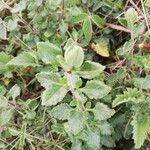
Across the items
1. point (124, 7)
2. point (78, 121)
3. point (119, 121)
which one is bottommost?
point (119, 121)

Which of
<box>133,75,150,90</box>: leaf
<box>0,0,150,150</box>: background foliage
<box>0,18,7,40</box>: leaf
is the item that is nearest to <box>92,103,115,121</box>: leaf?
<box>0,0,150,150</box>: background foliage

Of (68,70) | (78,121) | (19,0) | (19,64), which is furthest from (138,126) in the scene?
(19,0)

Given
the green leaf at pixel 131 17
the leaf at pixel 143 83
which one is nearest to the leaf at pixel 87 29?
the green leaf at pixel 131 17

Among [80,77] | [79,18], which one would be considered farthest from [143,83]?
[79,18]

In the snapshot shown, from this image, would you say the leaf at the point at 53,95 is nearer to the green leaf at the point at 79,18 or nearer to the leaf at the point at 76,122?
the leaf at the point at 76,122

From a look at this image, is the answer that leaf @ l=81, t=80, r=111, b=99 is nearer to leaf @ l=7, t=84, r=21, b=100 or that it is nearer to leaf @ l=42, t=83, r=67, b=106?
leaf @ l=42, t=83, r=67, b=106

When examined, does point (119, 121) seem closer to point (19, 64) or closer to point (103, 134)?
point (103, 134)

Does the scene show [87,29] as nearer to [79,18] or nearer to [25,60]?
[79,18]
